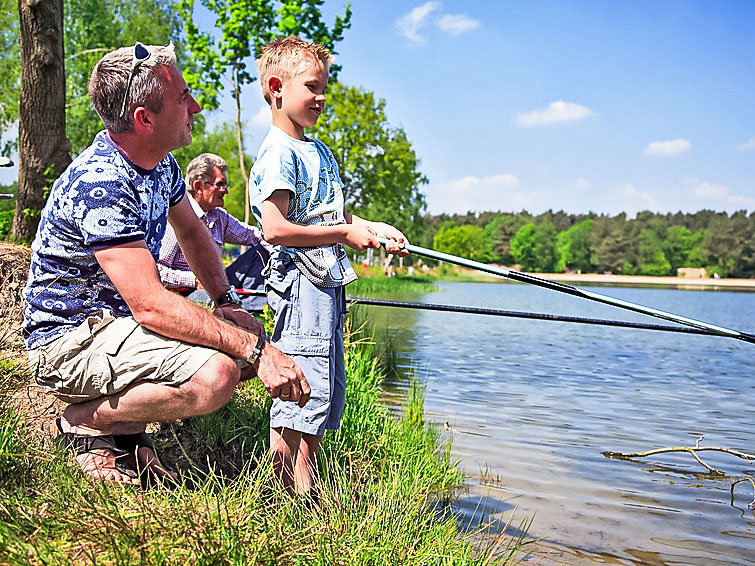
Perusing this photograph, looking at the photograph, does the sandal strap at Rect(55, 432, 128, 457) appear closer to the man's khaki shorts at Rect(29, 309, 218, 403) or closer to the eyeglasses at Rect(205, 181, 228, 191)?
the man's khaki shorts at Rect(29, 309, 218, 403)

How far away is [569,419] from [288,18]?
33.1ft

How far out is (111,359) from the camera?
2.33 meters

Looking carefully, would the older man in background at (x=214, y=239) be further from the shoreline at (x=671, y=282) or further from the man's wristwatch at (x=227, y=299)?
the shoreline at (x=671, y=282)

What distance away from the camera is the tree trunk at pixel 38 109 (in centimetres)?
595

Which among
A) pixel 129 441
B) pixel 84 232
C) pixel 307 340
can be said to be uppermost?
pixel 84 232

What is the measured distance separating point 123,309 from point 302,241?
26.3 inches

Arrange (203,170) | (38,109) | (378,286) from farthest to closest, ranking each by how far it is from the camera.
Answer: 1. (378,286)
2. (38,109)
3. (203,170)

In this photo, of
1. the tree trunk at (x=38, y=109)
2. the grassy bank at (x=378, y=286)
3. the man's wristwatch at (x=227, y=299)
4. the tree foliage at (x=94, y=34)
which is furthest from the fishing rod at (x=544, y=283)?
the tree foliage at (x=94, y=34)

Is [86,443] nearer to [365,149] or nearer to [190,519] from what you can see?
[190,519]

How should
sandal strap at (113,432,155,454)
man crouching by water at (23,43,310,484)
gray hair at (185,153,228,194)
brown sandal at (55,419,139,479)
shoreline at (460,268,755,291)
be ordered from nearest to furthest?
man crouching by water at (23,43,310,484) < brown sandal at (55,419,139,479) < sandal strap at (113,432,155,454) < gray hair at (185,153,228,194) < shoreline at (460,268,755,291)

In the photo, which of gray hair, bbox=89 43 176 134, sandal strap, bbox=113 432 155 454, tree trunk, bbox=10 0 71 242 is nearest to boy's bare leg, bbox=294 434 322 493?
sandal strap, bbox=113 432 155 454

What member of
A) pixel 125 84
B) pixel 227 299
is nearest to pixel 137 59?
pixel 125 84

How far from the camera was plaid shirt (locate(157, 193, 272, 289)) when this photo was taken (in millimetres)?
4879

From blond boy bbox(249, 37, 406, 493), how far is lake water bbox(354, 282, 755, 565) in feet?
4.24
